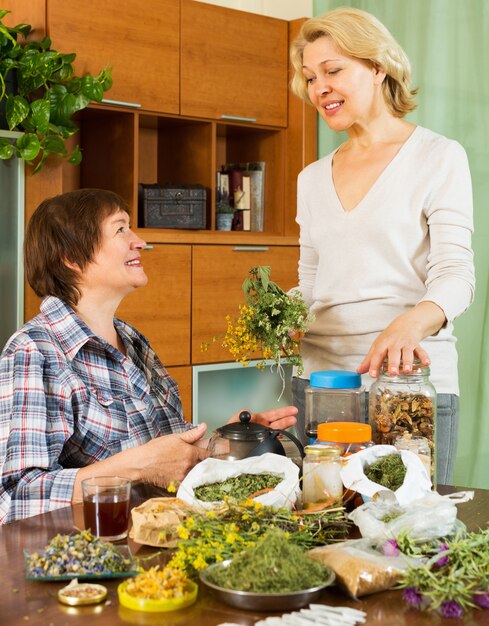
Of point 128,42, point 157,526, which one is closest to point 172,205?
point 128,42

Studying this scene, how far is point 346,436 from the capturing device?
158 centimetres

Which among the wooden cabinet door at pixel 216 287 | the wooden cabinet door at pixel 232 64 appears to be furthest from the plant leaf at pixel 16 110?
the wooden cabinet door at pixel 216 287

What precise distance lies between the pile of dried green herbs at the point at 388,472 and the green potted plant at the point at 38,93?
221 centimetres

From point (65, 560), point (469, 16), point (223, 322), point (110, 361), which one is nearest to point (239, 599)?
point (65, 560)

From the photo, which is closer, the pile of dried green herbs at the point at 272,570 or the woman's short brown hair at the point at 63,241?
the pile of dried green herbs at the point at 272,570

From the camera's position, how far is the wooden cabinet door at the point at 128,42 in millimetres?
3596

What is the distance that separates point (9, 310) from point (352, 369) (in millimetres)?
1786

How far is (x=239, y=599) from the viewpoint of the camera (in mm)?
1074

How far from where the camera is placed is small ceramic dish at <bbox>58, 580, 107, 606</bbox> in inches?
43.5

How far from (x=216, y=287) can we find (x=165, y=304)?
0.27 m

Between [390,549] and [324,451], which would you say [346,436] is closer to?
[324,451]

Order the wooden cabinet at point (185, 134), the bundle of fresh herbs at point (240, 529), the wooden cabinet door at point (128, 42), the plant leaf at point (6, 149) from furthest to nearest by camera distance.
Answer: the wooden cabinet at point (185, 134), the wooden cabinet door at point (128, 42), the plant leaf at point (6, 149), the bundle of fresh herbs at point (240, 529)

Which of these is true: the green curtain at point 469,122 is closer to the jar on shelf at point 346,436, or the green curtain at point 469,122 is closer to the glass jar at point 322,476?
the jar on shelf at point 346,436

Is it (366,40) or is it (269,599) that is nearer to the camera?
(269,599)
